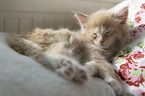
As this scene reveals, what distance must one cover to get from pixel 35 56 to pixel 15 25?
3.54 ft

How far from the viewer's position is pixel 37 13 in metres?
1.96

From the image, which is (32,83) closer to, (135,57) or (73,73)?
(73,73)

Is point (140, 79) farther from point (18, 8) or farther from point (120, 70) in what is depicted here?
point (18, 8)

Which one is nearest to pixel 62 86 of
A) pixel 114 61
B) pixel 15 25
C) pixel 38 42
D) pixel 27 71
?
pixel 27 71

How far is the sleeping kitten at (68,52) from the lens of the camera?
2.51 feet

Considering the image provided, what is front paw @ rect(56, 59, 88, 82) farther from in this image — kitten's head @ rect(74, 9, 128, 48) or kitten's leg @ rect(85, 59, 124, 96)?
kitten's head @ rect(74, 9, 128, 48)

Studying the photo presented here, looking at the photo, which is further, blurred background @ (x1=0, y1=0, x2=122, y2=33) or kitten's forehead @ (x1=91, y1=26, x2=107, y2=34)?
blurred background @ (x1=0, y1=0, x2=122, y2=33)

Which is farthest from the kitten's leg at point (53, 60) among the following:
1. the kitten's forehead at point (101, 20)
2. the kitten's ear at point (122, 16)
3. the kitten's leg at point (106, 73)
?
the kitten's ear at point (122, 16)

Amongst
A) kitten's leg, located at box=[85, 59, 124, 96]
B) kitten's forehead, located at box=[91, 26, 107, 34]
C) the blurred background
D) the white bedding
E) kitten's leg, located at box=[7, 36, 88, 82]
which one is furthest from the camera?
the blurred background

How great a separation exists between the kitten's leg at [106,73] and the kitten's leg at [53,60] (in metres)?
0.18

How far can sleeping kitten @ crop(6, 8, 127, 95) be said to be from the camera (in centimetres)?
76

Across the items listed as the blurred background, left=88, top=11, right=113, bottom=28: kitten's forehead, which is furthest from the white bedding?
the blurred background

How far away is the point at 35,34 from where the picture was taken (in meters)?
1.23

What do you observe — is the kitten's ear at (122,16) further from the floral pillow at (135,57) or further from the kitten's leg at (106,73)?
the kitten's leg at (106,73)
